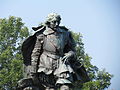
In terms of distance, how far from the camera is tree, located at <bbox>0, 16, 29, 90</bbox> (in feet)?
92.4

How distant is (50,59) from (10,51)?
63.6 ft

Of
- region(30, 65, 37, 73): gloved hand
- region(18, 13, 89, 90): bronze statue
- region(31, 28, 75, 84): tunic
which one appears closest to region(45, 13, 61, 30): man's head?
region(18, 13, 89, 90): bronze statue

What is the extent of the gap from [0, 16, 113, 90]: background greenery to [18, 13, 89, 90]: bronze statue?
656 inches

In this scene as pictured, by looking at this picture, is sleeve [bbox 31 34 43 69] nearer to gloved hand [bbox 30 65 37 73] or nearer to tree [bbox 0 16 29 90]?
gloved hand [bbox 30 65 37 73]

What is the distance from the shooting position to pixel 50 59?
11.0 m

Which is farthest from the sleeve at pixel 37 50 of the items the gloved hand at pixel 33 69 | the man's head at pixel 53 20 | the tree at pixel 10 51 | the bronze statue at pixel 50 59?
the tree at pixel 10 51

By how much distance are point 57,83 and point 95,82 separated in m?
18.2

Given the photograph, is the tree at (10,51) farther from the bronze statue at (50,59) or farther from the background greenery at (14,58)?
the bronze statue at (50,59)

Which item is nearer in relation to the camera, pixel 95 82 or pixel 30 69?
pixel 30 69

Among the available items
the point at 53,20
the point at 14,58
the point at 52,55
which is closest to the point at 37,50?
the point at 52,55

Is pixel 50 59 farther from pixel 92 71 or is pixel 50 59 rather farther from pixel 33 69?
pixel 92 71

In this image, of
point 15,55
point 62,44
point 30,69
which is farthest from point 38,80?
point 15,55

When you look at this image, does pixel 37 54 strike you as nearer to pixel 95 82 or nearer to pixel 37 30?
pixel 37 30

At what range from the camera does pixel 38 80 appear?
36.1 feet
